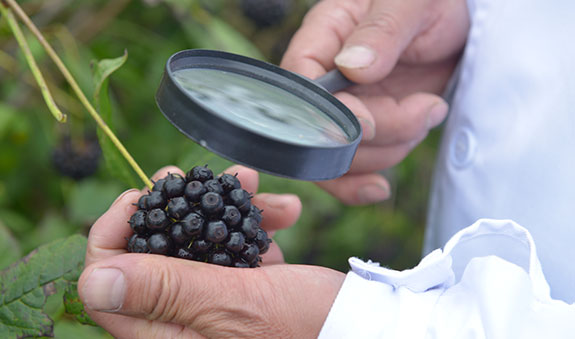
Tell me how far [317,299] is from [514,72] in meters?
1.00

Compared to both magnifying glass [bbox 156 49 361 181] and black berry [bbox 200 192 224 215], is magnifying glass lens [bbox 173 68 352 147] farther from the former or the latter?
black berry [bbox 200 192 224 215]

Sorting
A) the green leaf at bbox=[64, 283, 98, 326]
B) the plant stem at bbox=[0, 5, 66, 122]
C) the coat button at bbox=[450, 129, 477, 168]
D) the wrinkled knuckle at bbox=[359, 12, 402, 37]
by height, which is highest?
the wrinkled knuckle at bbox=[359, 12, 402, 37]

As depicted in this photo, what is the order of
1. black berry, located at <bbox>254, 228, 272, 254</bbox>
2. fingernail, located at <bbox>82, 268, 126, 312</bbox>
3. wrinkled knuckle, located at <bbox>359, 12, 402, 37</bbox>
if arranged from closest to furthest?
fingernail, located at <bbox>82, 268, 126, 312</bbox> < black berry, located at <bbox>254, 228, 272, 254</bbox> < wrinkled knuckle, located at <bbox>359, 12, 402, 37</bbox>

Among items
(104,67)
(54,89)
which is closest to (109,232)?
(104,67)

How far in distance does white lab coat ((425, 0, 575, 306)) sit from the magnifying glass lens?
594 mm

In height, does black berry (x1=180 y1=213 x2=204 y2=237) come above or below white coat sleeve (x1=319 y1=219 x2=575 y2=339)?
above

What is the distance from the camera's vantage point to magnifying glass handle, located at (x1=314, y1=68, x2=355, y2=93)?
1.52 m

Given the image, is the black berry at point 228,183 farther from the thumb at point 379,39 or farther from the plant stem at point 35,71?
the thumb at point 379,39

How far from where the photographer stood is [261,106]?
3.84 feet

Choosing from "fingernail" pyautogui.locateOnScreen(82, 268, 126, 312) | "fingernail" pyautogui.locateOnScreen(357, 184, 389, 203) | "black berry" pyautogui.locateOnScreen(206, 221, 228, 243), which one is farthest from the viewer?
"fingernail" pyautogui.locateOnScreen(357, 184, 389, 203)

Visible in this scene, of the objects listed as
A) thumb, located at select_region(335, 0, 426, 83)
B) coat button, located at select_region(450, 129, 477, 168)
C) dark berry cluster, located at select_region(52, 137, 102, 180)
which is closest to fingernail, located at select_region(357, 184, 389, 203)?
coat button, located at select_region(450, 129, 477, 168)

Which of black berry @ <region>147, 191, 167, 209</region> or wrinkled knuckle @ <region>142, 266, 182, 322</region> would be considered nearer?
wrinkled knuckle @ <region>142, 266, 182, 322</region>

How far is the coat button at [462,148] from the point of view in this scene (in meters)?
1.69

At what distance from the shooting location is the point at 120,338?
1.06 m
